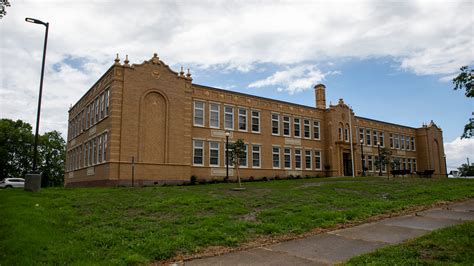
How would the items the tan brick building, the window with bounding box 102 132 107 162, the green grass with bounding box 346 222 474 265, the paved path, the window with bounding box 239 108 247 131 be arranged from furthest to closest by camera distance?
the window with bounding box 239 108 247 131
the window with bounding box 102 132 107 162
the tan brick building
the paved path
the green grass with bounding box 346 222 474 265

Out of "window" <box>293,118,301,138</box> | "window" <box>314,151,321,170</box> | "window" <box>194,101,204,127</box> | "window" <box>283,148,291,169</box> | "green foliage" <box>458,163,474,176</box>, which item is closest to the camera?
"window" <box>194,101,204,127</box>

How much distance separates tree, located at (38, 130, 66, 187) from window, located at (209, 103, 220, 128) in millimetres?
45497

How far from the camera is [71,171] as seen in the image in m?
41.3

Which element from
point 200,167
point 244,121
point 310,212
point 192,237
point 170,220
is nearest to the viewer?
point 192,237

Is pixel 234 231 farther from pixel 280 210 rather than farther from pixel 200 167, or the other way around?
pixel 200 167

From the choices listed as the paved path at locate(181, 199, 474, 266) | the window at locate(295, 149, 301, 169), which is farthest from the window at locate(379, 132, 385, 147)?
the paved path at locate(181, 199, 474, 266)

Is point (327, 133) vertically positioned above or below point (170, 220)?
above

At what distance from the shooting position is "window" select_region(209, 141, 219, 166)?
35875 millimetres

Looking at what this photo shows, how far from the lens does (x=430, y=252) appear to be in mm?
7793

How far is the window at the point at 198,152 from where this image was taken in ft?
114

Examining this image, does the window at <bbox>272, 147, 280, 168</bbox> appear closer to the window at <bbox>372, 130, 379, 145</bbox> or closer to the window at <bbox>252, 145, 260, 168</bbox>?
the window at <bbox>252, 145, 260, 168</bbox>

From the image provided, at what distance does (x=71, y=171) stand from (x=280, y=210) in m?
33.2

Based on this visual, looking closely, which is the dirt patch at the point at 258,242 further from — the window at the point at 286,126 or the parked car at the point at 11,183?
the parked car at the point at 11,183

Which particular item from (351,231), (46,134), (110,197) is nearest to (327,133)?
(110,197)
